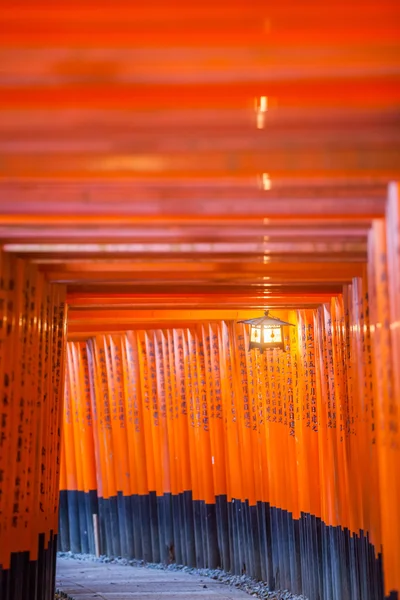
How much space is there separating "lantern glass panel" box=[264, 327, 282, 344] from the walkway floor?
11.2ft

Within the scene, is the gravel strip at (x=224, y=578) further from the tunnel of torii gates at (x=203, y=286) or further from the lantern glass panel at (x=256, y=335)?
the lantern glass panel at (x=256, y=335)

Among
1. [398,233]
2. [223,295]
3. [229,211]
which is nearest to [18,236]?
[229,211]

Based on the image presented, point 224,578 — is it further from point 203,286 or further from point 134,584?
point 203,286

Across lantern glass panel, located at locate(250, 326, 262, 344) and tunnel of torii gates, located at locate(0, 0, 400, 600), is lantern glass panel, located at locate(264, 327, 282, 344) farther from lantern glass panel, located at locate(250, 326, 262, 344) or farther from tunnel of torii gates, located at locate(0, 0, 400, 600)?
tunnel of torii gates, located at locate(0, 0, 400, 600)

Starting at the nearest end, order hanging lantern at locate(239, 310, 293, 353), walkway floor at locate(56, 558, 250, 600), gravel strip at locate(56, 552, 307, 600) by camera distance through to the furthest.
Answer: hanging lantern at locate(239, 310, 293, 353)
gravel strip at locate(56, 552, 307, 600)
walkway floor at locate(56, 558, 250, 600)

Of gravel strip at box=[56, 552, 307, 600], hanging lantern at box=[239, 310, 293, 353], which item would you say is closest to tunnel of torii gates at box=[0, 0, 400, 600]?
gravel strip at box=[56, 552, 307, 600]

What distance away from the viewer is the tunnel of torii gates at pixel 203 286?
360 centimetres

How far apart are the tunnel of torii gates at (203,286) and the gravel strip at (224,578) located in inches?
5.4

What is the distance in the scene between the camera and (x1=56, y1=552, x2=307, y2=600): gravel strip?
1000 cm

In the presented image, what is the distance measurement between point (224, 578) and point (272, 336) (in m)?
3.94

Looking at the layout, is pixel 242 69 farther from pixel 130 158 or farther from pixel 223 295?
pixel 223 295

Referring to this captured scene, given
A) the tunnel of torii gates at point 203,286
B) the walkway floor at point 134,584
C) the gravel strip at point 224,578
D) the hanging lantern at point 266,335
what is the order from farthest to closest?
the walkway floor at point 134,584, the gravel strip at point 224,578, the hanging lantern at point 266,335, the tunnel of torii gates at point 203,286

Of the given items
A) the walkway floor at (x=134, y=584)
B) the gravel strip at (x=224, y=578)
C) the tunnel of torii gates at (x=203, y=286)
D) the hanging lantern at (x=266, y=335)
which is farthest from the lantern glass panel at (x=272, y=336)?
the walkway floor at (x=134, y=584)

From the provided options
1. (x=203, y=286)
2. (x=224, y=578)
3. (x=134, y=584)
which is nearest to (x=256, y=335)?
(x=203, y=286)
